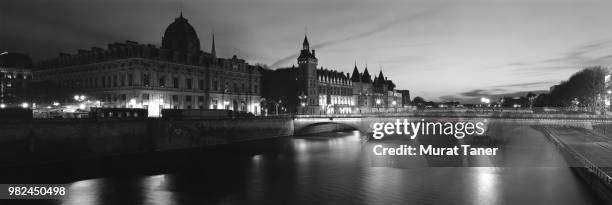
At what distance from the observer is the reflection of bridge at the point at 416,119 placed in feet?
203

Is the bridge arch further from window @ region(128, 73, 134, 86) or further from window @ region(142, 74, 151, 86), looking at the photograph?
window @ region(128, 73, 134, 86)

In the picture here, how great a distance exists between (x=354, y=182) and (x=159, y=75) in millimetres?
59545

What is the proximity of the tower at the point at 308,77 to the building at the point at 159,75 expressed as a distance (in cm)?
2877

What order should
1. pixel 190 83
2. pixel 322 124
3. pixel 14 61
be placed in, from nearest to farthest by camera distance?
pixel 322 124
pixel 190 83
pixel 14 61

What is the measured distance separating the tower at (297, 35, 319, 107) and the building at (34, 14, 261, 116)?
28769 millimetres

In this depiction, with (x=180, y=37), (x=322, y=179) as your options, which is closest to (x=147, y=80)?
(x=180, y=37)

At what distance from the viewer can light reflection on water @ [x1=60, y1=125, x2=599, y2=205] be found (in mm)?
36438

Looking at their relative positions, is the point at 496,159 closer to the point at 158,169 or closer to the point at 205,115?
the point at 158,169

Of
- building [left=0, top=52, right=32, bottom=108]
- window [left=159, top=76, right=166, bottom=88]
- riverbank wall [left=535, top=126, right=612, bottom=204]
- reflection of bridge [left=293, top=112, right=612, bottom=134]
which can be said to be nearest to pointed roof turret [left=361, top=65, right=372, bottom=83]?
reflection of bridge [left=293, top=112, right=612, bottom=134]

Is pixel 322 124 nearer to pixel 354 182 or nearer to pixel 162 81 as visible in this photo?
pixel 162 81

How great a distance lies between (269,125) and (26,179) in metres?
51.4

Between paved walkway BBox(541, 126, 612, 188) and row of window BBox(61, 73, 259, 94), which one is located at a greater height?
row of window BBox(61, 73, 259, 94)

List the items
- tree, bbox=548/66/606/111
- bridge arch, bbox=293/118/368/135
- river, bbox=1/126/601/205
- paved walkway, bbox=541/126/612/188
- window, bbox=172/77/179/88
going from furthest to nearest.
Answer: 1. tree, bbox=548/66/606/111
2. window, bbox=172/77/179/88
3. bridge arch, bbox=293/118/368/135
4. river, bbox=1/126/601/205
5. paved walkway, bbox=541/126/612/188

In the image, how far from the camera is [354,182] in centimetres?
4356
